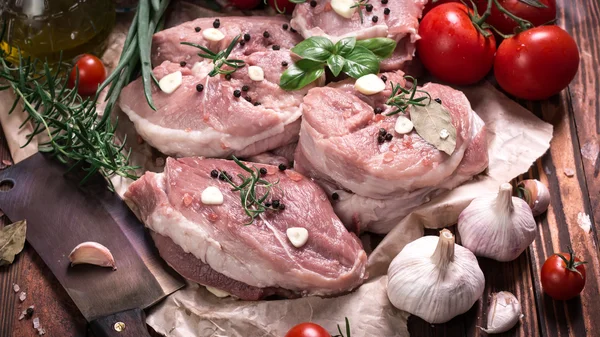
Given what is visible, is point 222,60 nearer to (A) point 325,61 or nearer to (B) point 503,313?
(A) point 325,61

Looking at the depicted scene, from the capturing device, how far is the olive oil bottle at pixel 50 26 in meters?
2.79

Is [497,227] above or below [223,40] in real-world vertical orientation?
below

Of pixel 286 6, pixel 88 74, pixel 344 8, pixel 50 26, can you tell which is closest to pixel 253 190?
pixel 344 8

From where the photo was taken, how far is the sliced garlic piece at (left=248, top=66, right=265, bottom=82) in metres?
2.58

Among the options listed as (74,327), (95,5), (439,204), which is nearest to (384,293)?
(439,204)

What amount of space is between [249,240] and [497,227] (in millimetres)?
826

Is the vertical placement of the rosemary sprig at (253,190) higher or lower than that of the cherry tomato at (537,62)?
lower

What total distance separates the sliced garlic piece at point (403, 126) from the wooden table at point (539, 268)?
538 mm

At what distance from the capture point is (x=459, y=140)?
2439 mm

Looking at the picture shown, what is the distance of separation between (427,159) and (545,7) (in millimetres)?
959

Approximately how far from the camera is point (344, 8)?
271 centimetres

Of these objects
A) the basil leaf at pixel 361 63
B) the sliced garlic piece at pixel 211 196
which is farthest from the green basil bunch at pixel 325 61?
the sliced garlic piece at pixel 211 196

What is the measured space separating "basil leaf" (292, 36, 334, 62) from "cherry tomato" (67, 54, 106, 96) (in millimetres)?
822

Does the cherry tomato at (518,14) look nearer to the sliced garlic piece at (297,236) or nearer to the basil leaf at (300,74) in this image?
the basil leaf at (300,74)
